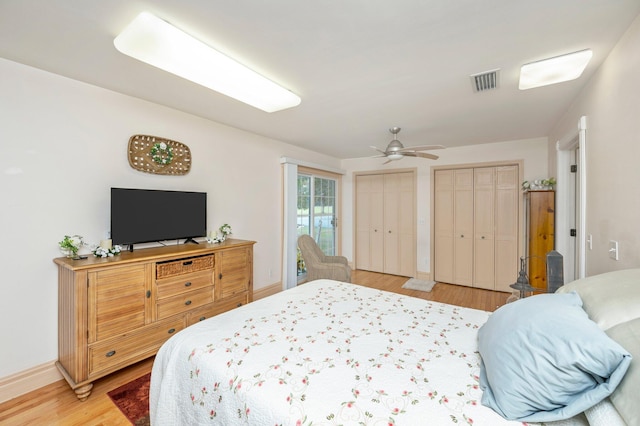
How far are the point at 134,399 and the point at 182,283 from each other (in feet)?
2.99

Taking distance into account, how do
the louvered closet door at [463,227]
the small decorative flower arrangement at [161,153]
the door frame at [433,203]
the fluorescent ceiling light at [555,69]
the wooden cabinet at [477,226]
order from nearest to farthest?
the fluorescent ceiling light at [555,69]
the small decorative flower arrangement at [161,153]
the door frame at [433,203]
the wooden cabinet at [477,226]
the louvered closet door at [463,227]

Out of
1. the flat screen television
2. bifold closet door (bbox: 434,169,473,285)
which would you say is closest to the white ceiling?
the flat screen television

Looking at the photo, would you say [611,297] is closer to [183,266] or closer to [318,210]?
[183,266]

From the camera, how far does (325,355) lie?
1.27m

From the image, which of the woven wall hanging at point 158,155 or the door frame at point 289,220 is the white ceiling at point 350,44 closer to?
the woven wall hanging at point 158,155

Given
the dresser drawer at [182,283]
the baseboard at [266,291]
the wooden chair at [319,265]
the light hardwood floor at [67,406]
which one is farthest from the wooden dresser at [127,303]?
the wooden chair at [319,265]

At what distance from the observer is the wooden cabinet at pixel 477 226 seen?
435 cm

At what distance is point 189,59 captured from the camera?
73.3 inches

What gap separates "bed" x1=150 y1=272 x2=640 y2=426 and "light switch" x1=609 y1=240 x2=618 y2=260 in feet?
3.11

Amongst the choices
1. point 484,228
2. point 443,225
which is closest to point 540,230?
point 484,228

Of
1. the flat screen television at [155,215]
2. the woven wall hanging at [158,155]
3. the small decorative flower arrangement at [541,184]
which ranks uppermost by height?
the woven wall hanging at [158,155]

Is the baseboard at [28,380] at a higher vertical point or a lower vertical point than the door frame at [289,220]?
lower

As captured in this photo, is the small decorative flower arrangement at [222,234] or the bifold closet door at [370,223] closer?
the small decorative flower arrangement at [222,234]

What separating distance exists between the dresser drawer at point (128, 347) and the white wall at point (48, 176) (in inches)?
20.9
